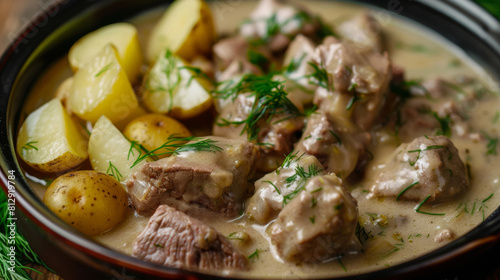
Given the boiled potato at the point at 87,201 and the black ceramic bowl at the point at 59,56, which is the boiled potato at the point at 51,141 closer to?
the black ceramic bowl at the point at 59,56

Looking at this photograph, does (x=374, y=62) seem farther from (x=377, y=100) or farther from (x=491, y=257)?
(x=491, y=257)

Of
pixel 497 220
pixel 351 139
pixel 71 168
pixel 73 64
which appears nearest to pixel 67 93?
pixel 73 64

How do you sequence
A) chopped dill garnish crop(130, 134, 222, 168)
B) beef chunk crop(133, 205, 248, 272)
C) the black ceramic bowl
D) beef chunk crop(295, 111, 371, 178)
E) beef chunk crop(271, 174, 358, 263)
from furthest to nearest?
beef chunk crop(295, 111, 371, 178)
chopped dill garnish crop(130, 134, 222, 168)
beef chunk crop(133, 205, 248, 272)
beef chunk crop(271, 174, 358, 263)
the black ceramic bowl

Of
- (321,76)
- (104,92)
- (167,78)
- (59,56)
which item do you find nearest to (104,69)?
(104,92)

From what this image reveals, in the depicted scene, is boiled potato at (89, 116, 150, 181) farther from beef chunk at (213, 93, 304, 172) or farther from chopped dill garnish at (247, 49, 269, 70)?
chopped dill garnish at (247, 49, 269, 70)

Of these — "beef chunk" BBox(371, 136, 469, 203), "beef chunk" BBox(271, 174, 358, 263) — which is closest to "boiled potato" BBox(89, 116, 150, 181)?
"beef chunk" BBox(271, 174, 358, 263)

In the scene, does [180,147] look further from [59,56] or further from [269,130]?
[59,56]
